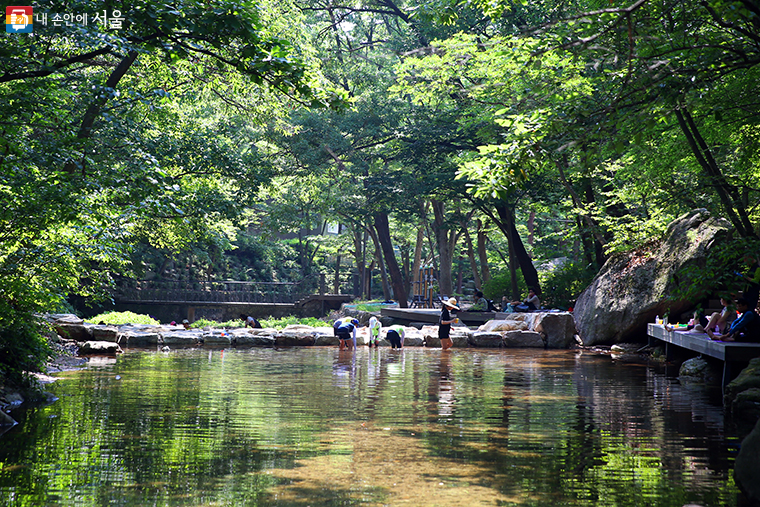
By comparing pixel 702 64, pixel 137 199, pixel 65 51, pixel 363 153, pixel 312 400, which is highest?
pixel 363 153

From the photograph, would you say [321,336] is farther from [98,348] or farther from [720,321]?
[720,321]

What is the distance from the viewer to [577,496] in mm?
4855

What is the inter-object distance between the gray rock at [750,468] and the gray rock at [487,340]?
49.6 feet

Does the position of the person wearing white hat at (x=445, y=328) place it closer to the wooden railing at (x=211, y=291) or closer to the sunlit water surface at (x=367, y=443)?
the sunlit water surface at (x=367, y=443)

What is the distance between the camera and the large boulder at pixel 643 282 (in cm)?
1611

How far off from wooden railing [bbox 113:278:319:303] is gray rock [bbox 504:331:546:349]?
1977 cm

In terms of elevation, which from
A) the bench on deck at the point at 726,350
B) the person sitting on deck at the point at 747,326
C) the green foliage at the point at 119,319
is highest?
the person sitting on deck at the point at 747,326

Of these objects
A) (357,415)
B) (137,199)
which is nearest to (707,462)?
(357,415)

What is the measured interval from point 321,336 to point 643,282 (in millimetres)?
9610

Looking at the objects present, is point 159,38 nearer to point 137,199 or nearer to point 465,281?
point 137,199

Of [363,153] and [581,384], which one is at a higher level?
[363,153]

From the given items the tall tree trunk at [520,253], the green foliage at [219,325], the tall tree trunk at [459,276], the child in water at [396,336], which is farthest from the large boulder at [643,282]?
the tall tree trunk at [459,276]

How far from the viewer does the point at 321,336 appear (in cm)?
2052

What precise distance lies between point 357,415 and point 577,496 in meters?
3.66
